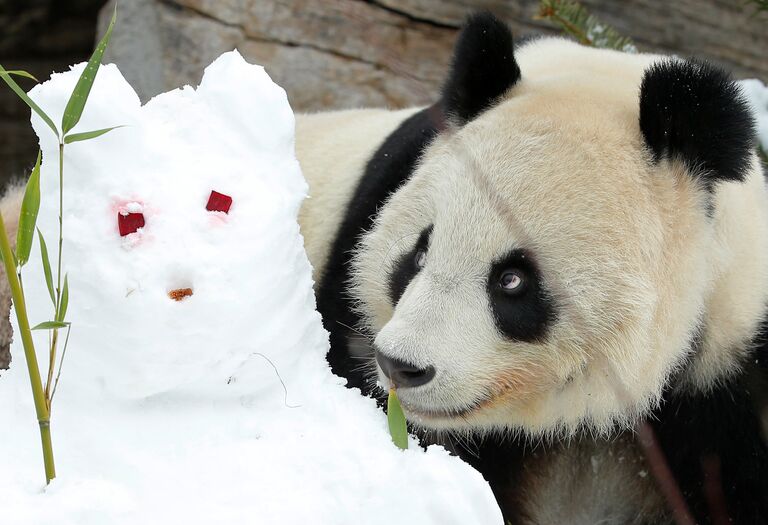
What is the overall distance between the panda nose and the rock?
7.67 ft

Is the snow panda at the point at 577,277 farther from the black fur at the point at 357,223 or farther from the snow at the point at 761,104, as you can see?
the snow at the point at 761,104

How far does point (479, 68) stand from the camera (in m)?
1.74

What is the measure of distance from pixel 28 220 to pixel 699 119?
40.2 inches

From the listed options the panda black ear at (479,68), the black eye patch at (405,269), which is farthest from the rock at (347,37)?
the black eye patch at (405,269)

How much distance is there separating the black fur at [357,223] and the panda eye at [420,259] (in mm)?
306

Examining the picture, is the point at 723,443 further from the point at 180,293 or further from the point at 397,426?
the point at 180,293

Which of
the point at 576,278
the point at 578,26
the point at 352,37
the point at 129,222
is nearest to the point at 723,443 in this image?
the point at 576,278

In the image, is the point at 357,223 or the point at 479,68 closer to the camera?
the point at 479,68

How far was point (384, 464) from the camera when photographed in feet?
3.76

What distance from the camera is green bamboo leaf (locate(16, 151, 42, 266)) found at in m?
1.14

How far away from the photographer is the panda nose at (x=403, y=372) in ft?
4.53

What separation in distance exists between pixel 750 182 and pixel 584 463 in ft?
2.29

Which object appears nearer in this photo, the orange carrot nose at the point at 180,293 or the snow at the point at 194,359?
the snow at the point at 194,359

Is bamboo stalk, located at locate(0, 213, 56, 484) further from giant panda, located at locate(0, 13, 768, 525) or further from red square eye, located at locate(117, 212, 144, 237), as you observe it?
giant panda, located at locate(0, 13, 768, 525)
